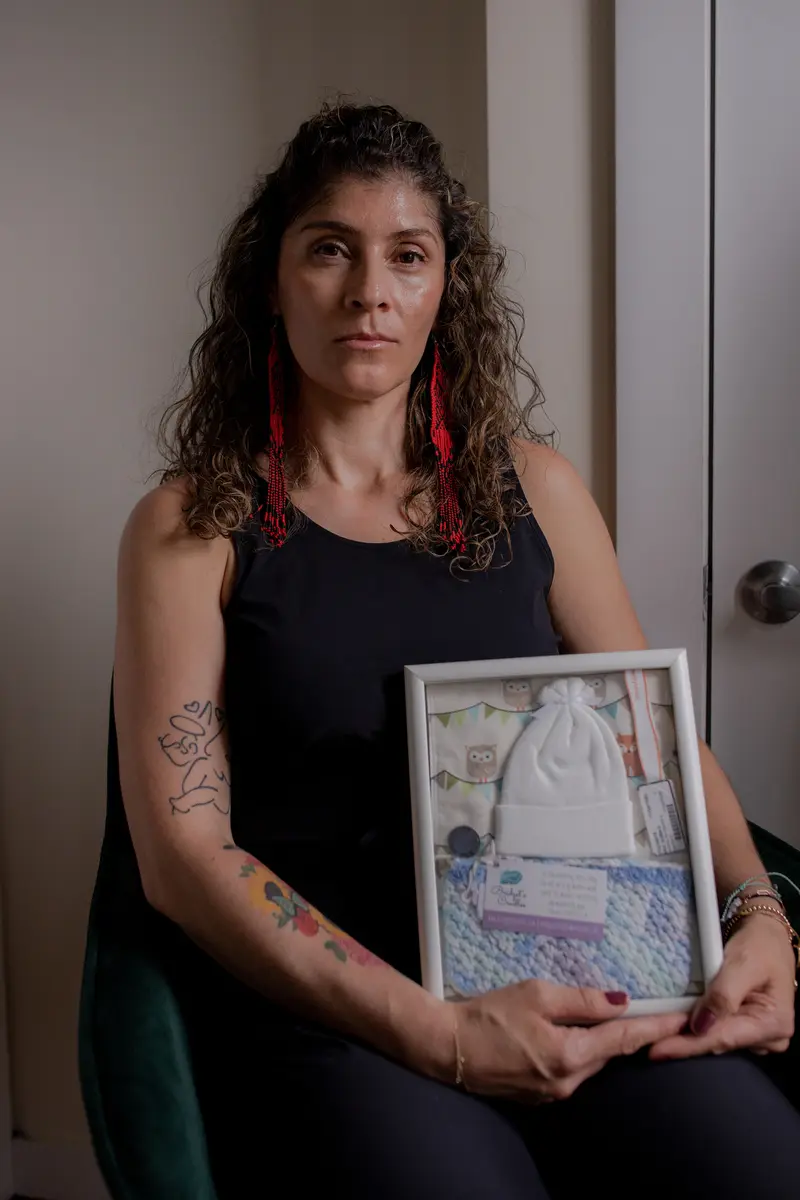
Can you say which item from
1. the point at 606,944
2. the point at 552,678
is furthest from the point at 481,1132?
the point at 552,678

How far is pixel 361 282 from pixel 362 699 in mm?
475

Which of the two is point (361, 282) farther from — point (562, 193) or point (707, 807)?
point (707, 807)

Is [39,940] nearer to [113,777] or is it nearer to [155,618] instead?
[113,777]

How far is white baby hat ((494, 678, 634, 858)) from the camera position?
3.46ft

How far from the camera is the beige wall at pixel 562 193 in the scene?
1479mm

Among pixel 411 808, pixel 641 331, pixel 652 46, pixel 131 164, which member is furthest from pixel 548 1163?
pixel 131 164

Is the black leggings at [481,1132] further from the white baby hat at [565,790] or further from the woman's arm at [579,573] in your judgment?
the woman's arm at [579,573]

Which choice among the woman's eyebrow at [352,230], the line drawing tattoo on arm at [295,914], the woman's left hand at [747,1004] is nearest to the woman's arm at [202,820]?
the line drawing tattoo on arm at [295,914]

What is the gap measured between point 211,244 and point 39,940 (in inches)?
50.0

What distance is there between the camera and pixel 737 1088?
3.23 ft

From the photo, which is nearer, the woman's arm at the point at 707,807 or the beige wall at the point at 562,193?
the woman's arm at the point at 707,807

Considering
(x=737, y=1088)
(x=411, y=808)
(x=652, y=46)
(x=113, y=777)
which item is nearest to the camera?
(x=737, y=1088)

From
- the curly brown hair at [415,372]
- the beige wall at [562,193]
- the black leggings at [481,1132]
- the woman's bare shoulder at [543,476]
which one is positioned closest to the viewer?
the black leggings at [481,1132]

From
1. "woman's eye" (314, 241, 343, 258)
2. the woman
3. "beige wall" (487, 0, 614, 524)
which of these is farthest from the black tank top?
"beige wall" (487, 0, 614, 524)
